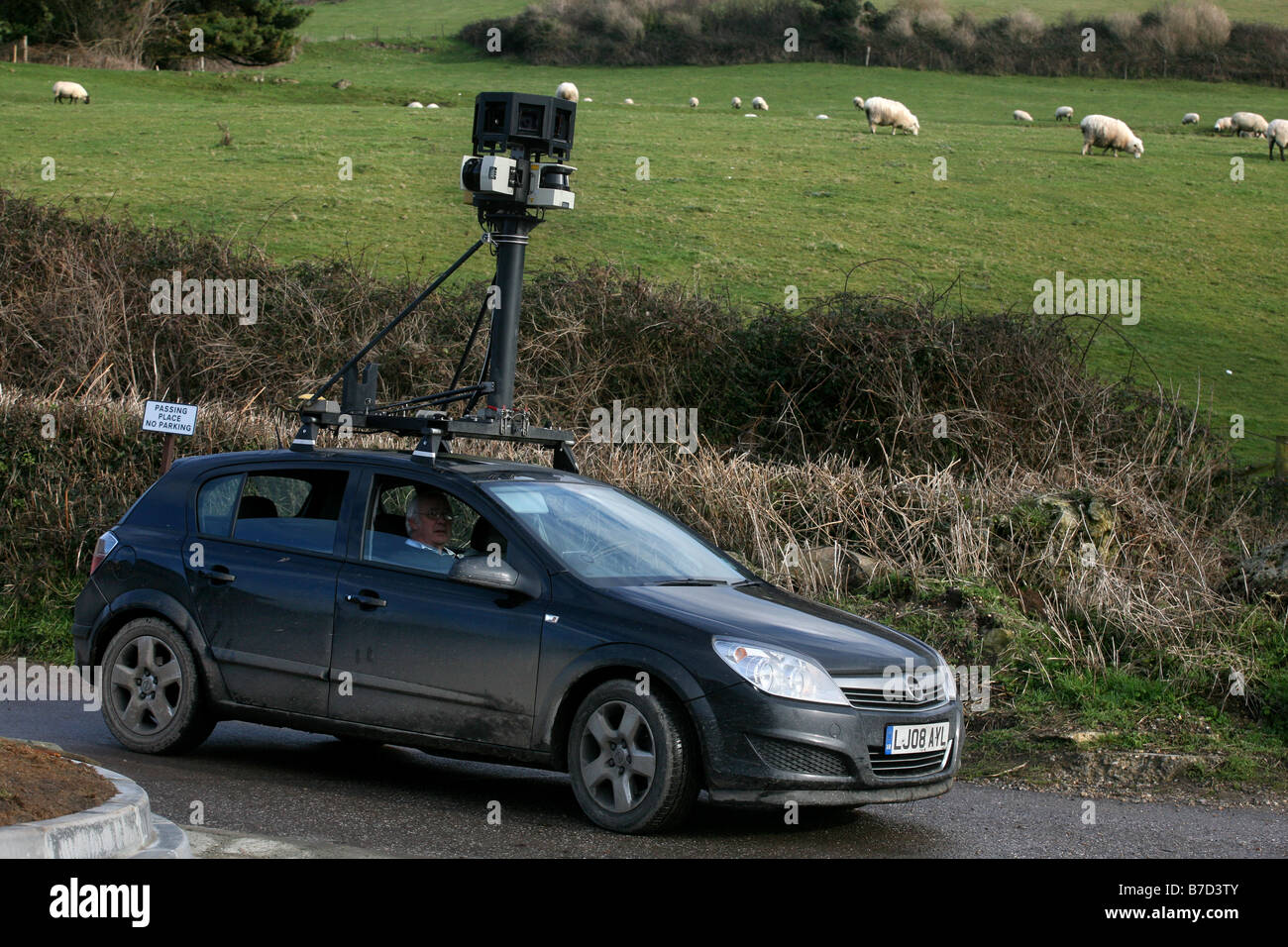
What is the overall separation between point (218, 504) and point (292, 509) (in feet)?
1.87

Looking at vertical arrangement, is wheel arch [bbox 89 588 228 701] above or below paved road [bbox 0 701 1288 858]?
above

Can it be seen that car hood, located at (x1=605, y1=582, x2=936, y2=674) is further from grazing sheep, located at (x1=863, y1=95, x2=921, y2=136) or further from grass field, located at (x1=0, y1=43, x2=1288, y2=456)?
grazing sheep, located at (x1=863, y1=95, x2=921, y2=136)

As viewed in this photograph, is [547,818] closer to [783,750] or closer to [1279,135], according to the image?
[783,750]

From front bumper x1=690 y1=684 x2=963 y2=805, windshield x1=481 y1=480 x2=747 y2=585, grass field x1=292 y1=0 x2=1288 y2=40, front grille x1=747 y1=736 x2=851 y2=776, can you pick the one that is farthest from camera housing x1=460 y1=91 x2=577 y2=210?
grass field x1=292 y1=0 x2=1288 y2=40

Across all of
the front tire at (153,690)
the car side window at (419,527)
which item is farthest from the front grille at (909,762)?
the front tire at (153,690)

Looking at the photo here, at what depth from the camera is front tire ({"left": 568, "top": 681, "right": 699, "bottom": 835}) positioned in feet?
22.3

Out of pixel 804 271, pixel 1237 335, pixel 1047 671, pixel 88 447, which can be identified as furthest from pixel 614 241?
pixel 1047 671

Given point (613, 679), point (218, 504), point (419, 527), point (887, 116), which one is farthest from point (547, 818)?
point (887, 116)

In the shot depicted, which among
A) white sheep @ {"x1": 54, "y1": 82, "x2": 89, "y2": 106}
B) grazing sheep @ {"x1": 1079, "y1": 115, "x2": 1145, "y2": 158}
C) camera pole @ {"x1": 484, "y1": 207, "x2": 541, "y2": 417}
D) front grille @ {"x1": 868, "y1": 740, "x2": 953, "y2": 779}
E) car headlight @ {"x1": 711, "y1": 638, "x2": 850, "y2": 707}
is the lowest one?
front grille @ {"x1": 868, "y1": 740, "x2": 953, "y2": 779}

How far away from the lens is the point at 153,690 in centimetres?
849

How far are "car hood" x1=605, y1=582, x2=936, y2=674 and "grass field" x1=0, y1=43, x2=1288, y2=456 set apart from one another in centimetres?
1271

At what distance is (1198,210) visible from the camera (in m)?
35.3
